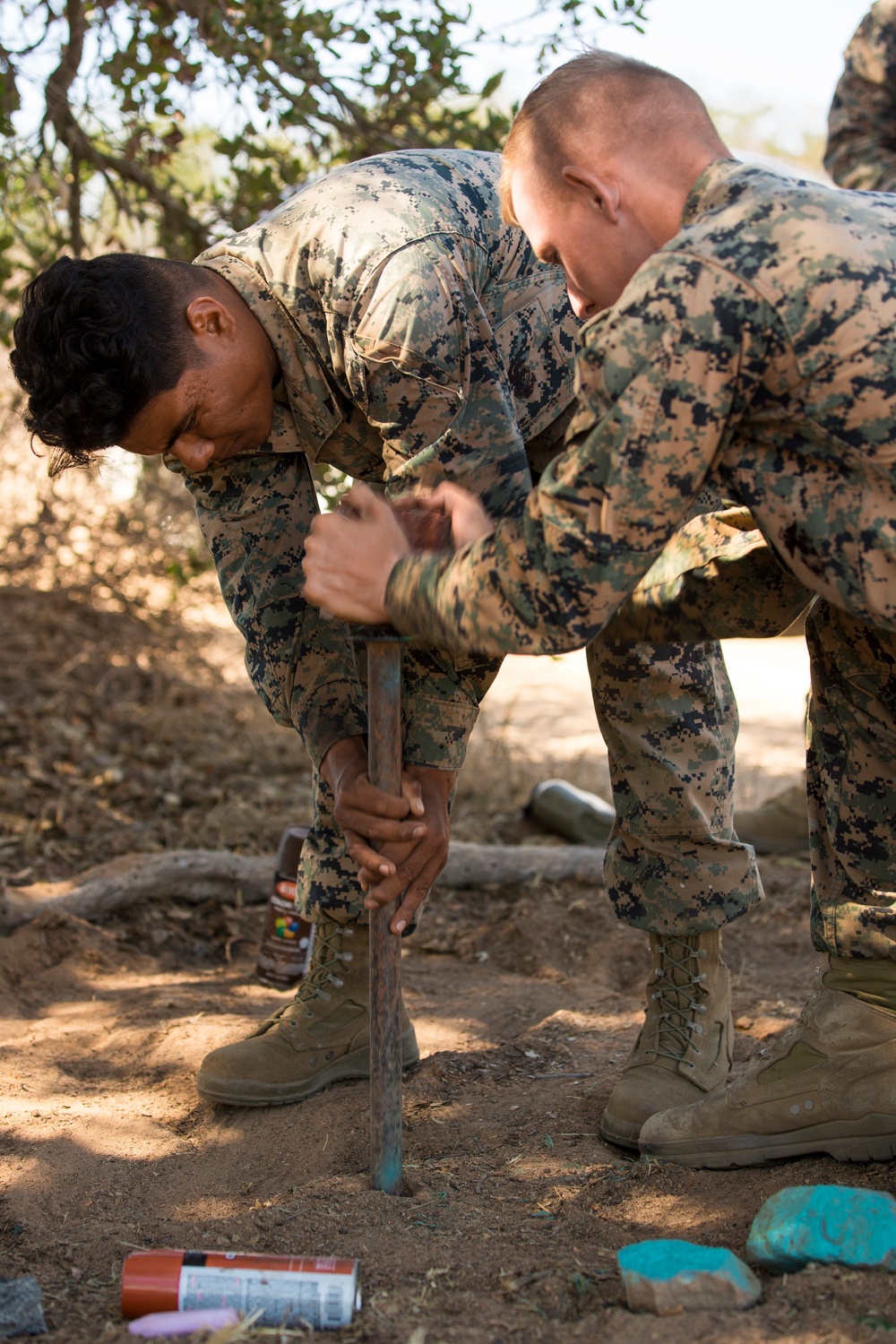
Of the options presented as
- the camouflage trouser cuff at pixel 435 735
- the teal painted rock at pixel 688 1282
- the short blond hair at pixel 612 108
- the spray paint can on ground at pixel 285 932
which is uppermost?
the short blond hair at pixel 612 108

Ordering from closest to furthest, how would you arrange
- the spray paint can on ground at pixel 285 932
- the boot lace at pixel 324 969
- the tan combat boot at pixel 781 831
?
the boot lace at pixel 324 969 < the spray paint can on ground at pixel 285 932 < the tan combat boot at pixel 781 831

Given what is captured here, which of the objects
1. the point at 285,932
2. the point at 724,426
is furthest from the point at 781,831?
the point at 724,426

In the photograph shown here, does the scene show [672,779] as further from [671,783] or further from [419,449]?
[419,449]

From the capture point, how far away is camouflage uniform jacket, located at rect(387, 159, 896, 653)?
64.6 inches

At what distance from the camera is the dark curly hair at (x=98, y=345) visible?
2.24 meters

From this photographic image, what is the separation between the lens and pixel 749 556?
224 cm

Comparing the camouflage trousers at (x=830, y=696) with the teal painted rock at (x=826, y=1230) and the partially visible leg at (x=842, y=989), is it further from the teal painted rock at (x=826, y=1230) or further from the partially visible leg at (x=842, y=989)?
the teal painted rock at (x=826, y=1230)

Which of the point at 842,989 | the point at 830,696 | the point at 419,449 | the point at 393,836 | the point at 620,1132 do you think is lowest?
the point at 620,1132

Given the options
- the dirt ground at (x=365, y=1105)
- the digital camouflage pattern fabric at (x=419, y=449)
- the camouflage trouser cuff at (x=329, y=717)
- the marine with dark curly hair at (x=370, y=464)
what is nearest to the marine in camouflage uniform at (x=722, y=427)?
the marine with dark curly hair at (x=370, y=464)

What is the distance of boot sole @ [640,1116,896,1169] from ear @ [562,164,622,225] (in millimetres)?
1520

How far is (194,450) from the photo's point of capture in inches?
97.0

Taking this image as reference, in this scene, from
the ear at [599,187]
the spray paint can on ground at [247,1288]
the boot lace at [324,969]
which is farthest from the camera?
the boot lace at [324,969]

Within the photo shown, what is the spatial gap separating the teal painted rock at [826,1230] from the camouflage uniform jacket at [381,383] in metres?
1.01

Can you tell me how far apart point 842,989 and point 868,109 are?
3738mm
